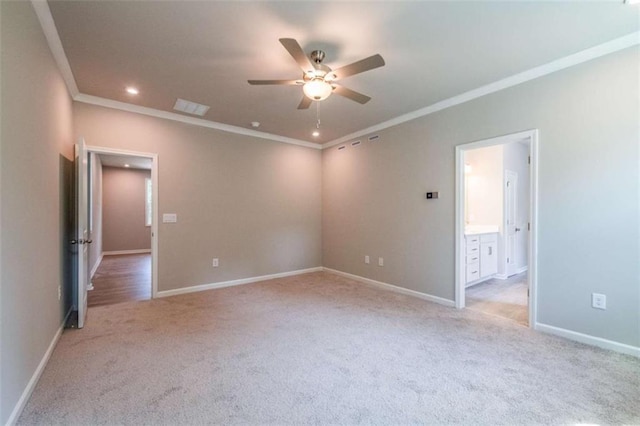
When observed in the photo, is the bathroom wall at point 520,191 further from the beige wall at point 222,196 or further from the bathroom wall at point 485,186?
the beige wall at point 222,196

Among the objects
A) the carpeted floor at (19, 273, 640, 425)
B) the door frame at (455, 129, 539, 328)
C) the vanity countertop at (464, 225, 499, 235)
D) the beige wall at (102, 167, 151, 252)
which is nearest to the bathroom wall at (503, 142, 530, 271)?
the vanity countertop at (464, 225, 499, 235)

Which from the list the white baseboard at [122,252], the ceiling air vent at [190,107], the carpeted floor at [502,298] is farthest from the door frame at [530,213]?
the white baseboard at [122,252]

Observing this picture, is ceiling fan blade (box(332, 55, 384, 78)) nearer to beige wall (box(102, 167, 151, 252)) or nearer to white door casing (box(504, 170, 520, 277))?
white door casing (box(504, 170, 520, 277))

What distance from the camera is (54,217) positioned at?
264cm

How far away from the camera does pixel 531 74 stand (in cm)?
291

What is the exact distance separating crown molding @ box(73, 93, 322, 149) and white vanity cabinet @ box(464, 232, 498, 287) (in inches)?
138

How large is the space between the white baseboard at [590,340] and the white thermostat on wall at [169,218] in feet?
15.6

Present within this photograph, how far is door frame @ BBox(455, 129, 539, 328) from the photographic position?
2.94 meters

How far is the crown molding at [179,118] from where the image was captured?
3594 millimetres

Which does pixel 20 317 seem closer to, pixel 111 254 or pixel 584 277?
pixel 584 277

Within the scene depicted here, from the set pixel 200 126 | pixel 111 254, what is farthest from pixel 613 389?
pixel 111 254

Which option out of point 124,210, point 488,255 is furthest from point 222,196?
point 124,210

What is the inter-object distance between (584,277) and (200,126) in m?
5.14

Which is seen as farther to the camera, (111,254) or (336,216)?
(111,254)
